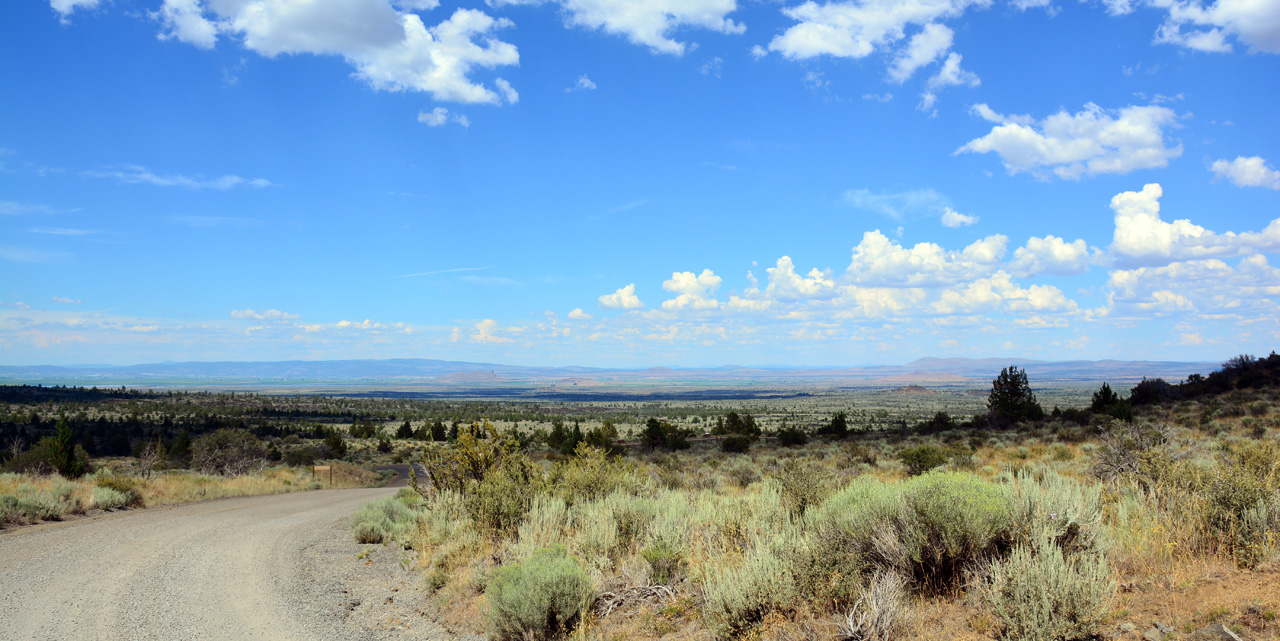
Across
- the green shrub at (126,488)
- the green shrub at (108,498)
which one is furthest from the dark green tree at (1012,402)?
the green shrub at (108,498)

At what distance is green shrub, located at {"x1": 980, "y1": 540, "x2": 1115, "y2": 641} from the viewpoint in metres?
4.38

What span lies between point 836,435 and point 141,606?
125 ft

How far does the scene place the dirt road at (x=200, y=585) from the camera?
6.70 meters

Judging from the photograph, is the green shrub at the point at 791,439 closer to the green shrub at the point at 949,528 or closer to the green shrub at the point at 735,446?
the green shrub at the point at 735,446

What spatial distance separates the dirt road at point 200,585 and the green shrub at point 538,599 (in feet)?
3.41

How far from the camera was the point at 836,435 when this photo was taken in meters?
40.7

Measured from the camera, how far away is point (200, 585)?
8.27 metres

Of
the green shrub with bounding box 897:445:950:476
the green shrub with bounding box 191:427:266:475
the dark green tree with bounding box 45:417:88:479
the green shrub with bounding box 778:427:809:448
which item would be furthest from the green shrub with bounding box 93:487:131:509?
the green shrub with bounding box 778:427:809:448

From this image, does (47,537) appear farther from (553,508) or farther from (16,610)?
(553,508)

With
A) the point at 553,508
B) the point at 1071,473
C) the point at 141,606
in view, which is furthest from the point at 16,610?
the point at 1071,473

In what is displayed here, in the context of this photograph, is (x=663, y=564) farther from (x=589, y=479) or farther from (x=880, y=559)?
(x=589, y=479)

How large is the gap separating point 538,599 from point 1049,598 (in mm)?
4209

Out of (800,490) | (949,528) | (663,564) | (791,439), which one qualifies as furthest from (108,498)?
(791,439)

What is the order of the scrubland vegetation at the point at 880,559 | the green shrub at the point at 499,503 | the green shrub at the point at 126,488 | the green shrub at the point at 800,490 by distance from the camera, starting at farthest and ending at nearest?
the green shrub at the point at 126,488
the green shrub at the point at 499,503
the green shrub at the point at 800,490
the scrubland vegetation at the point at 880,559
